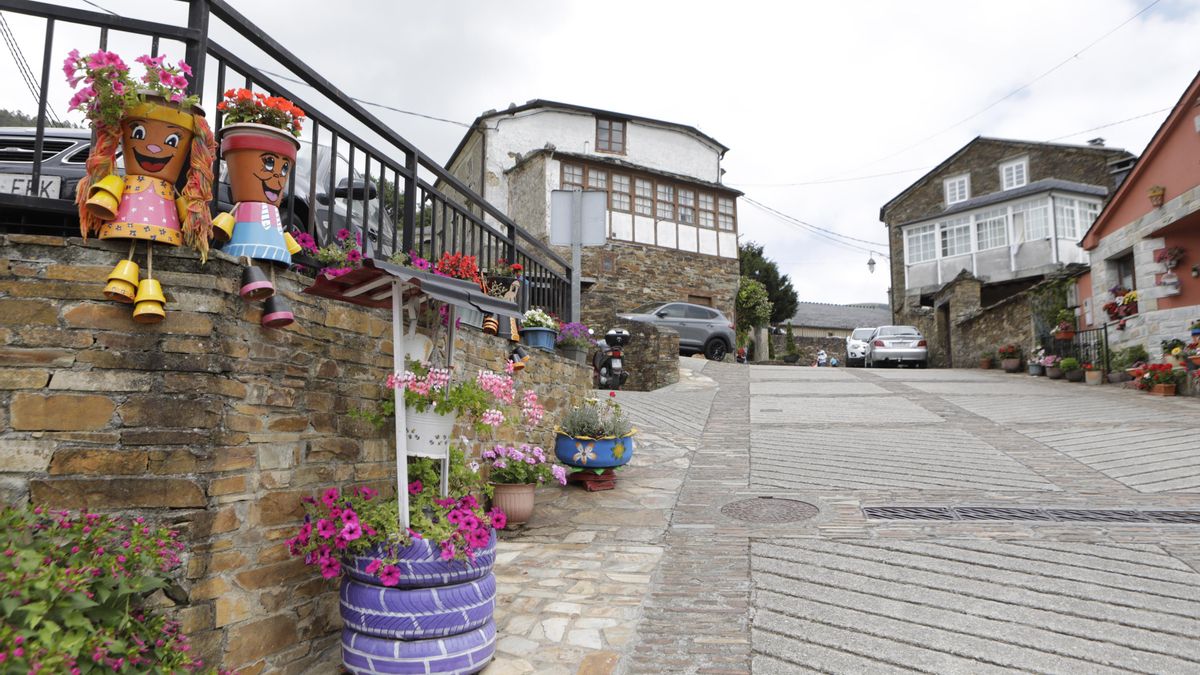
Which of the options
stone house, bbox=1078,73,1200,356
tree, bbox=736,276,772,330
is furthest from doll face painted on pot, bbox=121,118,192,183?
tree, bbox=736,276,772,330

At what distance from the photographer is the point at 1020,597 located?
3.88 metres

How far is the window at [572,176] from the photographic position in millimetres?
23969

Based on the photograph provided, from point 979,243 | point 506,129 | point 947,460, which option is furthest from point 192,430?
point 979,243

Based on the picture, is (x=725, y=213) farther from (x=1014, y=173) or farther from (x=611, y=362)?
(x=611, y=362)

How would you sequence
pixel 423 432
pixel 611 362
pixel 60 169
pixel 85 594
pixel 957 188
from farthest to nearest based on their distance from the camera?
pixel 957 188 < pixel 611 362 < pixel 60 169 < pixel 423 432 < pixel 85 594

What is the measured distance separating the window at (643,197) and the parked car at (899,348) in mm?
8884

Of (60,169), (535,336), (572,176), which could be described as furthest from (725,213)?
(60,169)

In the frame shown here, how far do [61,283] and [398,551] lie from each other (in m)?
1.72

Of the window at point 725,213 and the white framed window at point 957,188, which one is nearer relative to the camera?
the window at point 725,213

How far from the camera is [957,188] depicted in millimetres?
31594

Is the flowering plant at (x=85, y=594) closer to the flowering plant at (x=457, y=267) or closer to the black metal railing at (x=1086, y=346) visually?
the flowering plant at (x=457, y=267)

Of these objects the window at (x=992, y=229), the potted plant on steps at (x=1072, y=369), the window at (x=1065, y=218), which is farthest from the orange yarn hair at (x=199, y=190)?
the window at (x=992, y=229)

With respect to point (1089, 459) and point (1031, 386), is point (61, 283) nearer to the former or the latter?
point (1089, 459)

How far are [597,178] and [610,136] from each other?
8.24ft
